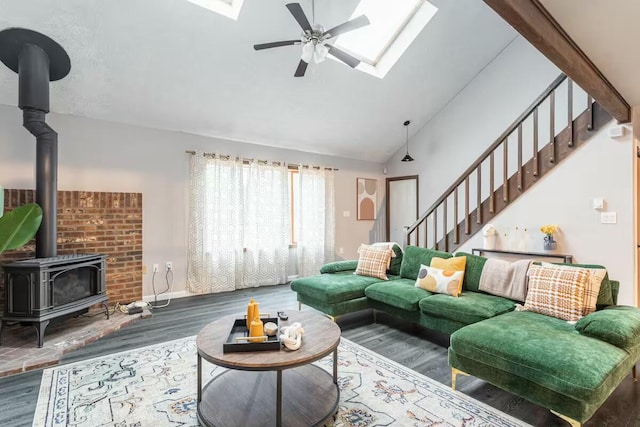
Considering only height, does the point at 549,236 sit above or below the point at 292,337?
above

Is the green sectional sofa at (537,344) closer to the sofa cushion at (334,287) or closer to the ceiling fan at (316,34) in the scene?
the sofa cushion at (334,287)

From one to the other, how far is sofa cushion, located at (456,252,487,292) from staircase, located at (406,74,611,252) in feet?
4.31

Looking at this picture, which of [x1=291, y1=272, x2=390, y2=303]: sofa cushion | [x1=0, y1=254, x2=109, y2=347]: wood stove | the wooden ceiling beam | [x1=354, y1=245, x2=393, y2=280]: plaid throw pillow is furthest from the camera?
[x1=354, y1=245, x2=393, y2=280]: plaid throw pillow

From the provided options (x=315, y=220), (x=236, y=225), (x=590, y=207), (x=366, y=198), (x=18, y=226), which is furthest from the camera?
(x=366, y=198)

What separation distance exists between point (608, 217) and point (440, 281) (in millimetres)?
1972

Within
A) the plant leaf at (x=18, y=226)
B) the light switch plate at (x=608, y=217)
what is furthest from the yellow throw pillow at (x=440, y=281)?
the plant leaf at (x=18, y=226)

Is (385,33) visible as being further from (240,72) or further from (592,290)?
(592,290)

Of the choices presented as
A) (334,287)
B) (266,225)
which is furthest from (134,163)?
(334,287)

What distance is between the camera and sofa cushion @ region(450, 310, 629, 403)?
1.65m

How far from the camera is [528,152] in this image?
4.97m

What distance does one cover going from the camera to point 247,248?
525 centimetres

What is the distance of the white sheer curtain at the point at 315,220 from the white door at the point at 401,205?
5.40 ft

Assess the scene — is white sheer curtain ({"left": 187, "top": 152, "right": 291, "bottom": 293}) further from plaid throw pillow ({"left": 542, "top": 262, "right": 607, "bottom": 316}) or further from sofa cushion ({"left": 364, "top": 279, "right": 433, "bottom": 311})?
plaid throw pillow ({"left": 542, "top": 262, "right": 607, "bottom": 316})

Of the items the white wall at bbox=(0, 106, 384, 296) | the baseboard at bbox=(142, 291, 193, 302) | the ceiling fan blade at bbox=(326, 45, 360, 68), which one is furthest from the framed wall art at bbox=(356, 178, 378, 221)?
the ceiling fan blade at bbox=(326, 45, 360, 68)
